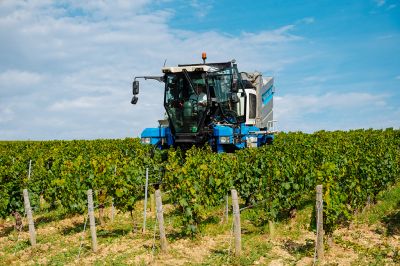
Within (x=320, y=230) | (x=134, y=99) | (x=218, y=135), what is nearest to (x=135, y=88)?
(x=134, y=99)

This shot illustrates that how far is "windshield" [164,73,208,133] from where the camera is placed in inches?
551

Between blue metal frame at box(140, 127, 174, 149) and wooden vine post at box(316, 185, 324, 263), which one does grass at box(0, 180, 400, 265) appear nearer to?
wooden vine post at box(316, 185, 324, 263)

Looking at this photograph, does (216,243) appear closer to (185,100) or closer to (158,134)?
(185,100)

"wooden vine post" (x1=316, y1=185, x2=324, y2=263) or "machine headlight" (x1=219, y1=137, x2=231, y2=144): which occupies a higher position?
"machine headlight" (x1=219, y1=137, x2=231, y2=144)

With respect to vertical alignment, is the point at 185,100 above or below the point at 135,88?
below

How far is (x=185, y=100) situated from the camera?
14266 millimetres

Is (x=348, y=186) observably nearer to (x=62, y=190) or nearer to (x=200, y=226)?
(x=200, y=226)

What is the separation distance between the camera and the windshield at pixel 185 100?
45.9 ft

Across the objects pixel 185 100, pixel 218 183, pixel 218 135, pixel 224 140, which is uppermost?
pixel 185 100

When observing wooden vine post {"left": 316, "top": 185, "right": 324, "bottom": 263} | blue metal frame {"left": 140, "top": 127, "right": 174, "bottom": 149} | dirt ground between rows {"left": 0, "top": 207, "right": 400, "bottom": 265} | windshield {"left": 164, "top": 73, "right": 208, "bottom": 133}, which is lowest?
dirt ground between rows {"left": 0, "top": 207, "right": 400, "bottom": 265}

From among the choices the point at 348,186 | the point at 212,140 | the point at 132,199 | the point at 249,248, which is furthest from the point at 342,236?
the point at 212,140

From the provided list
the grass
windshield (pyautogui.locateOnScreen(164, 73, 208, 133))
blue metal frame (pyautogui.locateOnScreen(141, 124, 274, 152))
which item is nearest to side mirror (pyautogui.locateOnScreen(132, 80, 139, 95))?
windshield (pyautogui.locateOnScreen(164, 73, 208, 133))

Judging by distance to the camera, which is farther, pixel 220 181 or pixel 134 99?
pixel 134 99

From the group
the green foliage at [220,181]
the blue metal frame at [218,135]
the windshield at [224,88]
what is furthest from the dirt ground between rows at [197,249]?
the windshield at [224,88]
